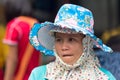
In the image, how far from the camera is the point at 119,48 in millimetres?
6688

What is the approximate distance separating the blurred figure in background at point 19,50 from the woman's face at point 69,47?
156 centimetres

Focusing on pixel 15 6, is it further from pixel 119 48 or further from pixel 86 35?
pixel 86 35

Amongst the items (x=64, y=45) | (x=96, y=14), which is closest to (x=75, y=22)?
(x=64, y=45)

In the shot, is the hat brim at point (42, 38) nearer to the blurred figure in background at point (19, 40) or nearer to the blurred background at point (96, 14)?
the blurred figure in background at point (19, 40)

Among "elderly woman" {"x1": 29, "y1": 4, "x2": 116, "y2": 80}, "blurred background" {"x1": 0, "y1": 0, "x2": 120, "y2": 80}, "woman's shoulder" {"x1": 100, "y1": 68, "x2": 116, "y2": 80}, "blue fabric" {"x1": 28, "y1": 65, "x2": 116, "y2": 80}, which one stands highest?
"elderly woman" {"x1": 29, "y1": 4, "x2": 116, "y2": 80}

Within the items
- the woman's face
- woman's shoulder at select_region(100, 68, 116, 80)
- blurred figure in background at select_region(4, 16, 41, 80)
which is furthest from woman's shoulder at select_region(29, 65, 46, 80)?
blurred figure in background at select_region(4, 16, 41, 80)

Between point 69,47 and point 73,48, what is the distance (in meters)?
0.04

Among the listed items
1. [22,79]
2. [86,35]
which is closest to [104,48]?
[86,35]

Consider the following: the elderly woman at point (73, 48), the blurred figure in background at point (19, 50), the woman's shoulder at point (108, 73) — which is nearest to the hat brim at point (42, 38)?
the elderly woman at point (73, 48)

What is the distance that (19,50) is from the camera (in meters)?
7.29

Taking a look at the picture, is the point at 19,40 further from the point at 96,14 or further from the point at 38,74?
the point at 96,14

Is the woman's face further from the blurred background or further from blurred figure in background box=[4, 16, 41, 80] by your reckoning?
the blurred background

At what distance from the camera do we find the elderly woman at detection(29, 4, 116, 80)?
18.3 ft

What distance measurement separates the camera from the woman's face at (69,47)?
5570 mm
